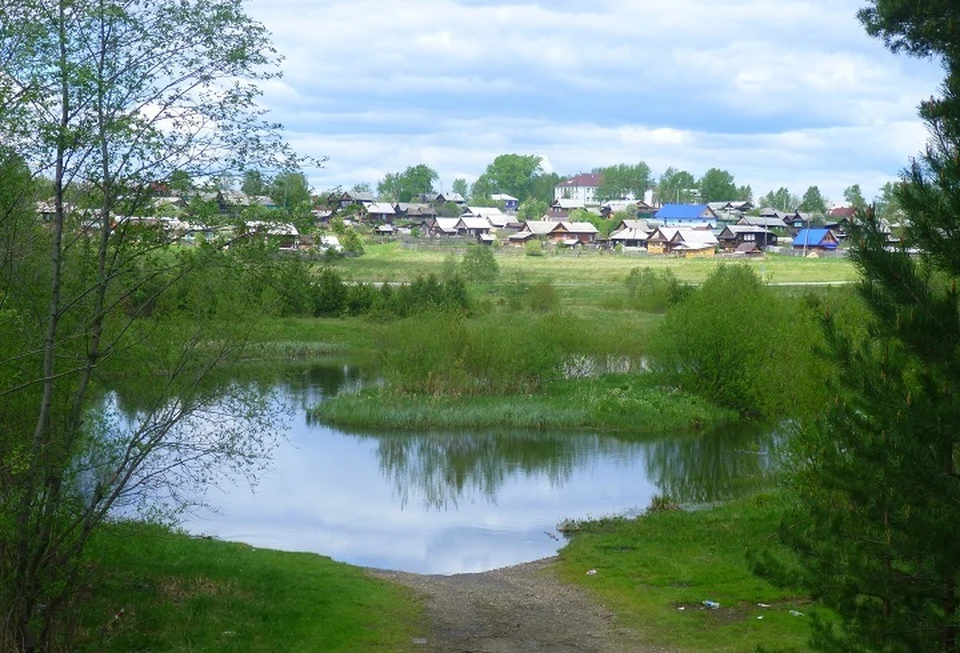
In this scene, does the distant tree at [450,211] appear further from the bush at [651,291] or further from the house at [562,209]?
the bush at [651,291]

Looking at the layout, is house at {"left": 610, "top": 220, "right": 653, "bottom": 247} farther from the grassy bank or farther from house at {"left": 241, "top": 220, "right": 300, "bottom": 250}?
house at {"left": 241, "top": 220, "right": 300, "bottom": 250}

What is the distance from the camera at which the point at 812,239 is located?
404ft

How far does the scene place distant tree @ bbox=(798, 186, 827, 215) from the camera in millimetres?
181625

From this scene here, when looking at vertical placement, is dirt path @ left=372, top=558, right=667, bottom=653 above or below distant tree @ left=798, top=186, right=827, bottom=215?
below

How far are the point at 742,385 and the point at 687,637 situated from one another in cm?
2785

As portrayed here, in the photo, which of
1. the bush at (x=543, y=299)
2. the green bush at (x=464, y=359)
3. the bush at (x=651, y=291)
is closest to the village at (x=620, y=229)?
the bush at (x=651, y=291)

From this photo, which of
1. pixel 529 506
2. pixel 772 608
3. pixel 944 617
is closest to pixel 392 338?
pixel 529 506

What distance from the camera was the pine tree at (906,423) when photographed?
9.59m

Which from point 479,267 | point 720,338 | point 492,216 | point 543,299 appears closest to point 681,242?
point 492,216

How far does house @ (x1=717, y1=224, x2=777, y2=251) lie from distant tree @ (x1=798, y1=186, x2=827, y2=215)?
136ft

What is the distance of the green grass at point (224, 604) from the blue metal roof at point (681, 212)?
14978 cm

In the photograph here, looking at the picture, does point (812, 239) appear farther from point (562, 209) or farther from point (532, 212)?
point (562, 209)

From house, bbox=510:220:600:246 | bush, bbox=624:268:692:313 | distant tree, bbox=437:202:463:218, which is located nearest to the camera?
bush, bbox=624:268:692:313

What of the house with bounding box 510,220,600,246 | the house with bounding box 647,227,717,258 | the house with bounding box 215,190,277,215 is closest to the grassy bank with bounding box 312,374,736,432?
the house with bounding box 215,190,277,215
